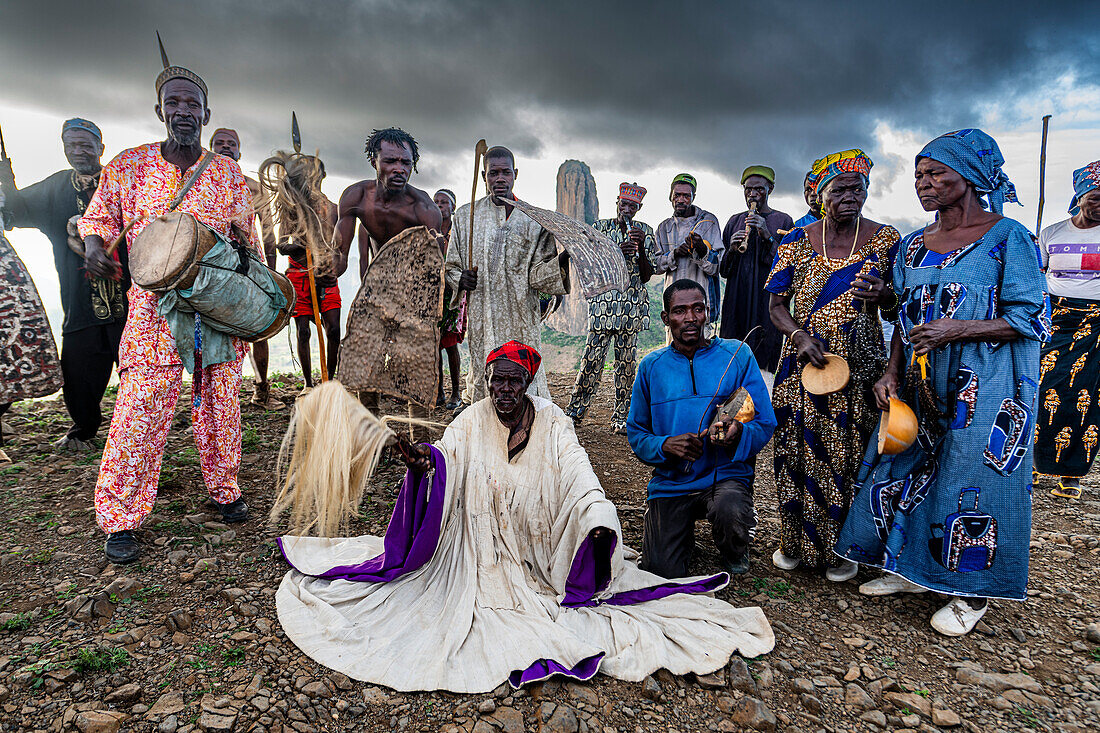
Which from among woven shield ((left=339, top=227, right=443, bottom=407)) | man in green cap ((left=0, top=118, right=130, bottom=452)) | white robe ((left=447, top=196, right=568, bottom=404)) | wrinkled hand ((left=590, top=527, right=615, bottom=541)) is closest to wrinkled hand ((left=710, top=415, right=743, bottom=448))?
wrinkled hand ((left=590, top=527, right=615, bottom=541))

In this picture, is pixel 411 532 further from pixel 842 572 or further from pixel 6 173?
pixel 6 173

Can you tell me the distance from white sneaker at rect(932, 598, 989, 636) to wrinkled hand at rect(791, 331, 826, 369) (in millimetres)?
1314

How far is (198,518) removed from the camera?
12.2 feet

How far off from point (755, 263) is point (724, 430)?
336 centimetres

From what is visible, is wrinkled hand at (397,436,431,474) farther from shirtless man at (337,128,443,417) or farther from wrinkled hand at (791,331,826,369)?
shirtless man at (337,128,443,417)

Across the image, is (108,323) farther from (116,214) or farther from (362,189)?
(362,189)

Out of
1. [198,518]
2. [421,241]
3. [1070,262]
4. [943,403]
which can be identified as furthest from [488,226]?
[1070,262]

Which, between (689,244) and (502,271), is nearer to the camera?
(502,271)

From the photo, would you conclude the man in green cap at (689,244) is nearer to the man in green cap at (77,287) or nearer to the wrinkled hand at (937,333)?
the wrinkled hand at (937,333)

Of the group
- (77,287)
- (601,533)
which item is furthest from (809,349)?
(77,287)

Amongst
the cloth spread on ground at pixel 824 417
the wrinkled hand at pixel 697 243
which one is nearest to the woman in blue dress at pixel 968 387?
the cloth spread on ground at pixel 824 417

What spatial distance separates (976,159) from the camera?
2.75 metres

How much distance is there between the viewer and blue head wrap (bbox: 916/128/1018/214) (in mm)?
2760

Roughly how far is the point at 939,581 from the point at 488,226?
144 inches
